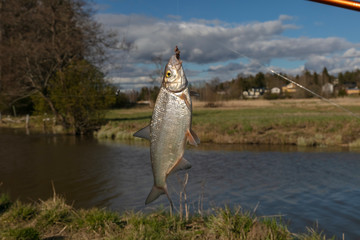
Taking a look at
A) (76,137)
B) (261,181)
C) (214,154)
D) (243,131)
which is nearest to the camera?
(261,181)

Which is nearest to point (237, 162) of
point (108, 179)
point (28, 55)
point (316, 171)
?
point (316, 171)

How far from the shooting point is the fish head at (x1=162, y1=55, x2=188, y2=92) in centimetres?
205

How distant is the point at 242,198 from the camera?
11.4 m

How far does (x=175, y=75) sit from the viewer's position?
2.05m

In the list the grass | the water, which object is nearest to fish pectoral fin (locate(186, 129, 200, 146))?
the grass

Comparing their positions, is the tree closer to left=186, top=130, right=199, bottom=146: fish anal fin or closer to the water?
the water

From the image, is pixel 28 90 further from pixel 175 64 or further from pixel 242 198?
pixel 175 64

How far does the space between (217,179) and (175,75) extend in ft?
41.5

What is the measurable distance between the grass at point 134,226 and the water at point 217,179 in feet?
2.81

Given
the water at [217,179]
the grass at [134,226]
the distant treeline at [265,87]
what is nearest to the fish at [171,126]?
the distant treeline at [265,87]

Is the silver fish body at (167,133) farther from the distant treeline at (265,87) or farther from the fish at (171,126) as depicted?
the distant treeline at (265,87)

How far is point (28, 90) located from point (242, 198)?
2775 centimetres

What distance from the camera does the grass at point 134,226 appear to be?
6137 mm

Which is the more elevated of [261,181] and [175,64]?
[175,64]
